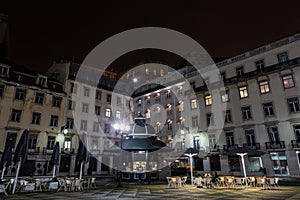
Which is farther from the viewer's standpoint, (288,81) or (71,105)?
(71,105)

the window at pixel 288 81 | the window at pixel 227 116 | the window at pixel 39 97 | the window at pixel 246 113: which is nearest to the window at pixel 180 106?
the window at pixel 227 116

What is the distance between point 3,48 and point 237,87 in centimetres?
3825

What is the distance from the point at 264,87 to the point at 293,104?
4.07 metres

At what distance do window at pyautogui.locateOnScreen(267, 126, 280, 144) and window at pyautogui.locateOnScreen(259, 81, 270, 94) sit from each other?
16.1 ft

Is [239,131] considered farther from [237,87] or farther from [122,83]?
[122,83]

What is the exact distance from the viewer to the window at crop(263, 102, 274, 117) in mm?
26694

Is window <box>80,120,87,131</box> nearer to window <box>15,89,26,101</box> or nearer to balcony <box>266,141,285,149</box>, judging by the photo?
window <box>15,89,26,101</box>

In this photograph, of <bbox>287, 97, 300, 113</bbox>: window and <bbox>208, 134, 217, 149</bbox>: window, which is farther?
<bbox>208, 134, 217, 149</bbox>: window

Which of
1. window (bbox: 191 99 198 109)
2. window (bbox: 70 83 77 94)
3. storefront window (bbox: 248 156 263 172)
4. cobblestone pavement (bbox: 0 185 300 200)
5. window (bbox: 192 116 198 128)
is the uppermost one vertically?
window (bbox: 70 83 77 94)

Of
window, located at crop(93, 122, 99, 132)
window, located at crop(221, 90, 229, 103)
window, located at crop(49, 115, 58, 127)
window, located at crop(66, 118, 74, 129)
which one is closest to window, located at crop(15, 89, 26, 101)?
window, located at crop(49, 115, 58, 127)

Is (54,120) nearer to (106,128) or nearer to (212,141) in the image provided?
(106,128)

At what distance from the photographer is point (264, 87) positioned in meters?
27.9

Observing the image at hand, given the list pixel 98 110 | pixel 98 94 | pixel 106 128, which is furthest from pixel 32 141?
pixel 98 94

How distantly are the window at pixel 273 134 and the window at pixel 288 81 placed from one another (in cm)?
546
